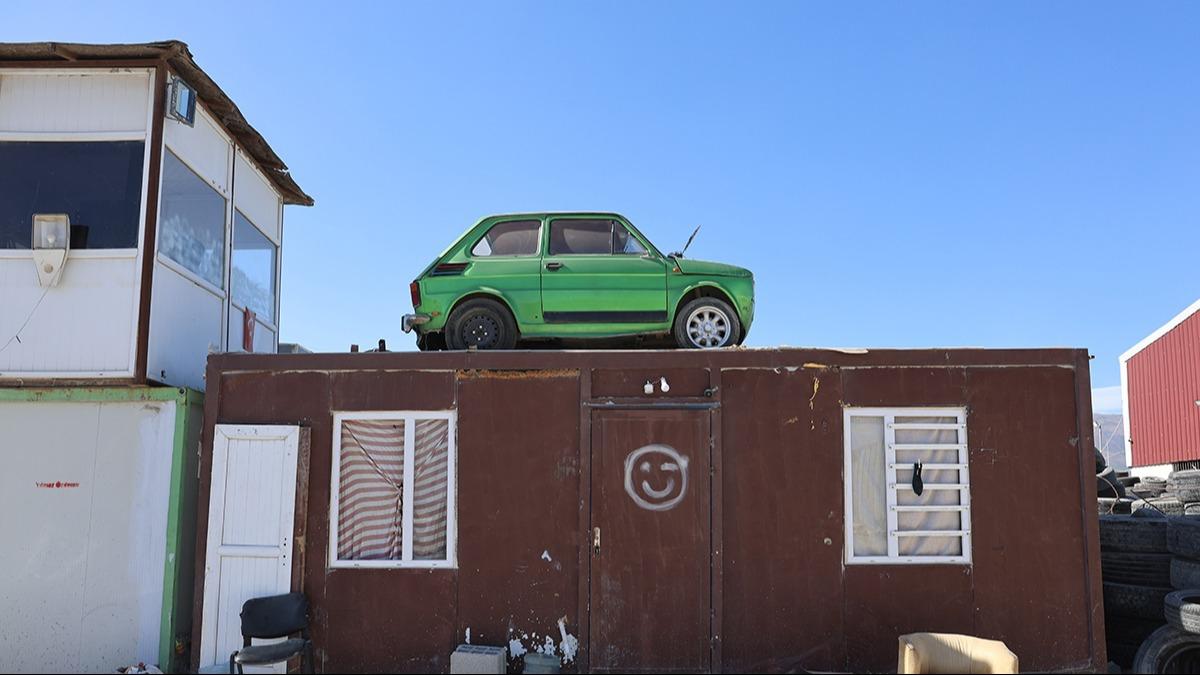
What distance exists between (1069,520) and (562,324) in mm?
4777

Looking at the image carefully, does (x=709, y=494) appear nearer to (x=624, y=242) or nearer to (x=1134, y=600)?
(x=624, y=242)

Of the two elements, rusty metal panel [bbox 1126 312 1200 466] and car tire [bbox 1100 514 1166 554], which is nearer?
car tire [bbox 1100 514 1166 554]

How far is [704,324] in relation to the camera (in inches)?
361

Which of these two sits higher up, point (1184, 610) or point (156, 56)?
point (156, 56)

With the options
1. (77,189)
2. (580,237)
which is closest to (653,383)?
(580,237)

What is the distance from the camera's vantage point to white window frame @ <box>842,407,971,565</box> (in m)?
7.68

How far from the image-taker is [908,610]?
25.0 ft

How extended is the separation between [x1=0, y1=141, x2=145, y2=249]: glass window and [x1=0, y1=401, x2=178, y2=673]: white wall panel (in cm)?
155

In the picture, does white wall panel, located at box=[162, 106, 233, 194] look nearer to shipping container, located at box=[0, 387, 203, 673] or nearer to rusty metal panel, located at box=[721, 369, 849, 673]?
shipping container, located at box=[0, 387, 203, 673]

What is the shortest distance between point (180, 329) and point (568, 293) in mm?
3772

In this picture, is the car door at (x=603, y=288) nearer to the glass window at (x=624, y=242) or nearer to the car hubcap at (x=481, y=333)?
the glass window at (x=624, y=242)

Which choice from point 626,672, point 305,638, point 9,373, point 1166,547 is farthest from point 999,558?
point 9,373

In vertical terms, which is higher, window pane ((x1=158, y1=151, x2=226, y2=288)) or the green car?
window pane ((x1=158, y1=151, x2=226, y2=288))

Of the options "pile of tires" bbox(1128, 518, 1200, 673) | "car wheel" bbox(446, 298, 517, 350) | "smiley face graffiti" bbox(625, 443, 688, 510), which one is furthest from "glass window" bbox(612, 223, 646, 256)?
"pile of tires" bbox(1128, 518, 1200, 673)
